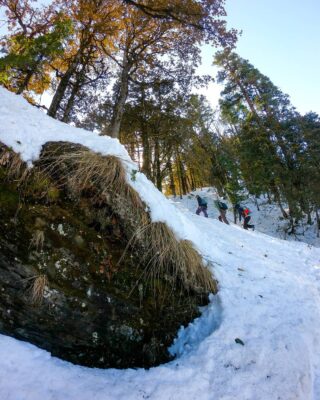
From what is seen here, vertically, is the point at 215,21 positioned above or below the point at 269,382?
above

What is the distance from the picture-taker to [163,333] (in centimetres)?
302

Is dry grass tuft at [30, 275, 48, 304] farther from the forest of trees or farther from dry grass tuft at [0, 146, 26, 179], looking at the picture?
the forest of trees

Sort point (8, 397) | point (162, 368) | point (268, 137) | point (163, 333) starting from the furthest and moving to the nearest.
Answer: point (268, 137)
point (163, 333)
point (162, 368)
point (8, 397)

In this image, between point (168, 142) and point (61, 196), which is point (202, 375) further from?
point (168, 142)

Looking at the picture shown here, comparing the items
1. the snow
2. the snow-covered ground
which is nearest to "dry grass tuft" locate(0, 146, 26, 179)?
the snow

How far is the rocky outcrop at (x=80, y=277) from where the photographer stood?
2.52 m

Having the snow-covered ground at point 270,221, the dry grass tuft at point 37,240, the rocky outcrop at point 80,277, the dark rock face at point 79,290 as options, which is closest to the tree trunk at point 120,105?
the snow-covered ground at point 270,221

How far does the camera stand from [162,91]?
588 inches

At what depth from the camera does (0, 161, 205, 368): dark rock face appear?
98.8 inches

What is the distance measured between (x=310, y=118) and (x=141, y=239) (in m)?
24.7

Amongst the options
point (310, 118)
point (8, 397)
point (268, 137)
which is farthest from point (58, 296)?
point (310, 118)

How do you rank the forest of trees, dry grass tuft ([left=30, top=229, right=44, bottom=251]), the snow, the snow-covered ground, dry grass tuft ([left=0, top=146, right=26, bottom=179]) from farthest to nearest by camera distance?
the snow-covered ground → the forest of trees → dry grass tuft ([left=0, top=146, right=26, bottom=179]) → dry grass tuft ([left=30, top=229, right=44, bottom=251]) → the snow

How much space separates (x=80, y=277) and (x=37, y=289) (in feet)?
1.40

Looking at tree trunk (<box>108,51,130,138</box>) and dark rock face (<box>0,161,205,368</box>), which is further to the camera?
tree trunk (<box>108,51,130,138</box>)
